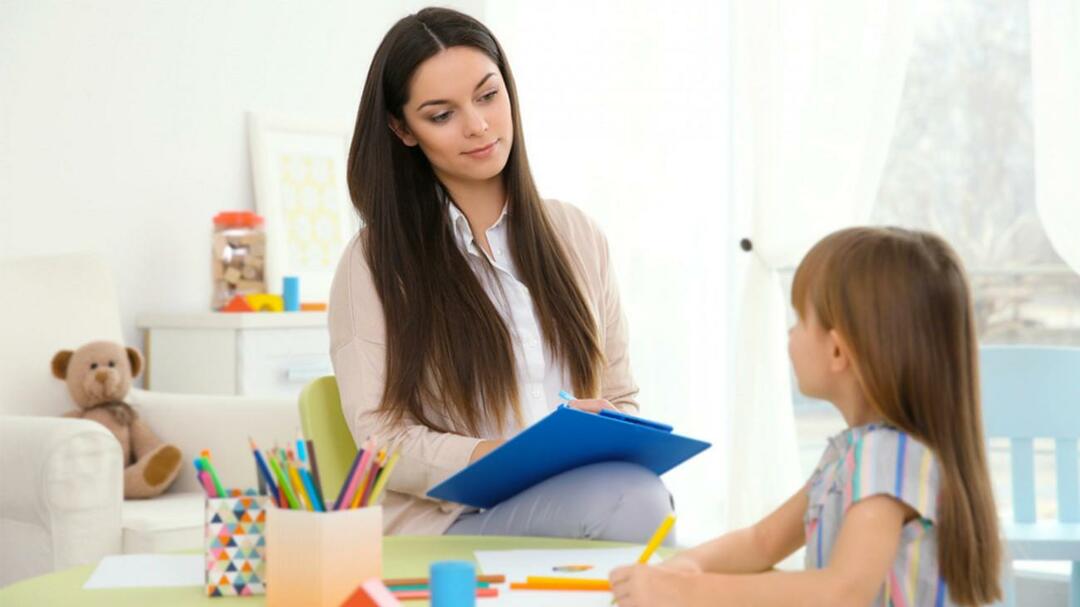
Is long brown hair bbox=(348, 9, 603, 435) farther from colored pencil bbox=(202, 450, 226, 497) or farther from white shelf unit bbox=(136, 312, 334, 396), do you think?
white shelf unit bbox=(136, 312, 334, 396)

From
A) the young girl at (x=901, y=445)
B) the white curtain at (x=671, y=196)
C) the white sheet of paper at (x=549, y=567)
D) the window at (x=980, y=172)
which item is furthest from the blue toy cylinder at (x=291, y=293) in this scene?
the window at (x=980, y=172)

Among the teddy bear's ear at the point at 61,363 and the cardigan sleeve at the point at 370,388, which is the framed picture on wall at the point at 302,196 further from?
the cardigan sleeve at the point at 370,388

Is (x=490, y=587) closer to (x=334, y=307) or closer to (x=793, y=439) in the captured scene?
(x=334, y=307)

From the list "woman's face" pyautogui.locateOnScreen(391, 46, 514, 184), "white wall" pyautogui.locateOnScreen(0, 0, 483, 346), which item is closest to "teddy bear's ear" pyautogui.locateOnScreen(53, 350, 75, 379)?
"white wall" pyautogui.locateOnScreen(0, 0, 483, 346)

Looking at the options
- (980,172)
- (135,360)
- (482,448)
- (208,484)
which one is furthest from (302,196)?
(980,172)

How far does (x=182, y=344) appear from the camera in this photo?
3.12 m

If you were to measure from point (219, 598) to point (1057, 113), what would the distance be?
7.19ft

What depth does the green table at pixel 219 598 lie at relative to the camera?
115cm

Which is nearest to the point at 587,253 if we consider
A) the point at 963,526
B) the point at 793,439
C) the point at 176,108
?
the point at 963,526

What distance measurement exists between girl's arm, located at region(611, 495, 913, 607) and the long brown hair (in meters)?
0.66

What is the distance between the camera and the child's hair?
1.00 meters

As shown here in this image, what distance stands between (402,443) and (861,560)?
2.46 ft

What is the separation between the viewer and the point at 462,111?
174cm

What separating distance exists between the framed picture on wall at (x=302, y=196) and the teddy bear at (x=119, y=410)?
0.68 metres
